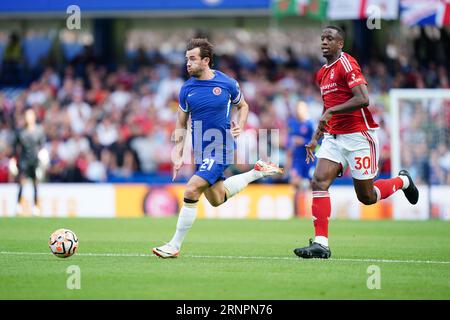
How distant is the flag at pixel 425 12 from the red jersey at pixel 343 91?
14.3 metres

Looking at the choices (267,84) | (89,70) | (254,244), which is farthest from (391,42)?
(254,244)

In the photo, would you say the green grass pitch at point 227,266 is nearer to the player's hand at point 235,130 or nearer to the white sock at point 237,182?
the white sock at point 237,182

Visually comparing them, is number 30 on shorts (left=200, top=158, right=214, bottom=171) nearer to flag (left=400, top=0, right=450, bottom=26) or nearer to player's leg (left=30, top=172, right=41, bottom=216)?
player's leg (left=30, top=172, right=41, bottom=216)

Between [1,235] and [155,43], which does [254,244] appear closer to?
[1,235]

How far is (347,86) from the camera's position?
436 inches

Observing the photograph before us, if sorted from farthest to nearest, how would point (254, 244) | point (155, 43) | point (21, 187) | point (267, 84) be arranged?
point (155, 43) → point (267, 84) → point (21, 187) → point (254, 244)

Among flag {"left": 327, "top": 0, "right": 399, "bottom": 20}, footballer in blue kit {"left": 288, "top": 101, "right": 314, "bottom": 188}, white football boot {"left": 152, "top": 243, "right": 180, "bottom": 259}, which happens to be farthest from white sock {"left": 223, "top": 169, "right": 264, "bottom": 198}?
flag {"left": 327, "top": 0, "right": 399, "bottom": 20}

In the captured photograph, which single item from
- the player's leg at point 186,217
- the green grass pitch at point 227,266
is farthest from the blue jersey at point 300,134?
the player's leg at point 186,217

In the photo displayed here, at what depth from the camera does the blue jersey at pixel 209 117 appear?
36.3ft

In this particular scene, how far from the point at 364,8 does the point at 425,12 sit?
166 centimetres

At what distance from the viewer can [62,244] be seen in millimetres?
10477

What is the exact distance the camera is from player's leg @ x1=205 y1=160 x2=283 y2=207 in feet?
36.9

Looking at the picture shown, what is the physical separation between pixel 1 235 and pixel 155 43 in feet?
57.7
